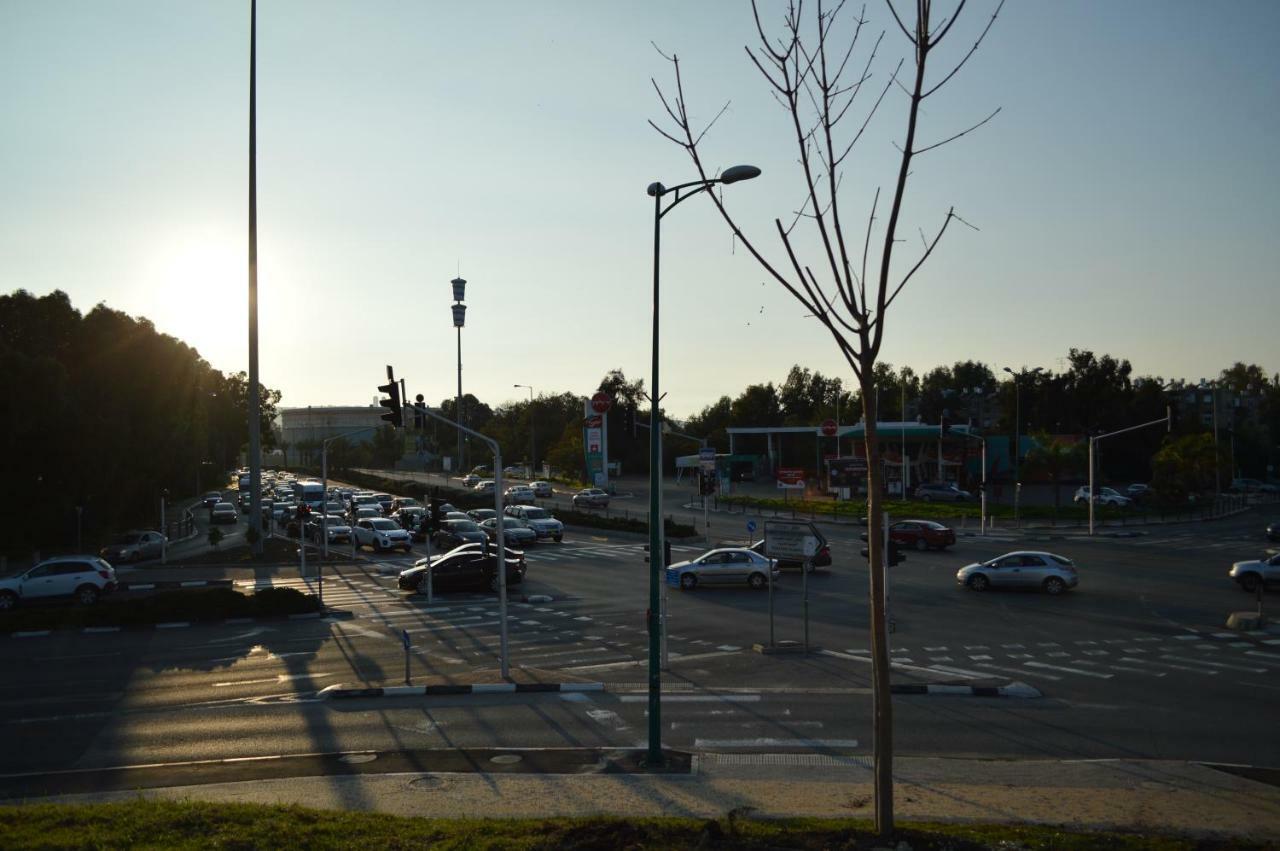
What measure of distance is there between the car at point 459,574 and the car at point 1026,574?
1764 centimetres

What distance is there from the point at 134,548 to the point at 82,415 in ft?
26.1

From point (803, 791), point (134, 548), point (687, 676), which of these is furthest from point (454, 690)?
point (134, 548)

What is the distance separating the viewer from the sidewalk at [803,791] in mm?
11062

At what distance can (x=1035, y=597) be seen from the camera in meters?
32.4

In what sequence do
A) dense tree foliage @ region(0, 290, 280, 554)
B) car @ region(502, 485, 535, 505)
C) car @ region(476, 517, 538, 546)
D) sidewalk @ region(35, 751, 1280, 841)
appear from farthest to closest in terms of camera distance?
car @ region(502, 485, 535, 505), car @ region(476, 517, 538, 546), dense tree foliage @ region(0, 290, 280, 554), sidewalk @ region(35, 751, 1280, 841)

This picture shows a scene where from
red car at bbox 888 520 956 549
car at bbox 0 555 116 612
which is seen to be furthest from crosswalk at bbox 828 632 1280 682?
car at bbox 0 555 116 612

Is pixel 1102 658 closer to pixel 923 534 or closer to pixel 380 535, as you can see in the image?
pixel 923 534

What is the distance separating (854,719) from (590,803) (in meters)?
6.53

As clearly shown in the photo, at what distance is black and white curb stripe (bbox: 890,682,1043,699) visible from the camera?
18.2 m

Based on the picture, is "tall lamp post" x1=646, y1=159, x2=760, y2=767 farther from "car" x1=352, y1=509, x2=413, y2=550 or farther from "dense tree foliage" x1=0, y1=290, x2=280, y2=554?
"dense tree foliage" x1=0, y1=290, x2=280, y2=554

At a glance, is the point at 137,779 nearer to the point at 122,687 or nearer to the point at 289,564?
the point at 122,687

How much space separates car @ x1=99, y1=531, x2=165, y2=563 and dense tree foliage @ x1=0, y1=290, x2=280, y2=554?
2750 millimetres

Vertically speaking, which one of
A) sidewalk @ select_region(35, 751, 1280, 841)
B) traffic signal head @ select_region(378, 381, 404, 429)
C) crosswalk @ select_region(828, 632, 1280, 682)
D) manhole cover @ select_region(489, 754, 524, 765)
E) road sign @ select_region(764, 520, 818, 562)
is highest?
traffic signal head @ select_region(378, 381, 404, 429)

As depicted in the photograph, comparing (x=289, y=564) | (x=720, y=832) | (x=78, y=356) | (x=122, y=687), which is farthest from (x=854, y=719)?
(x=78, y=356)
